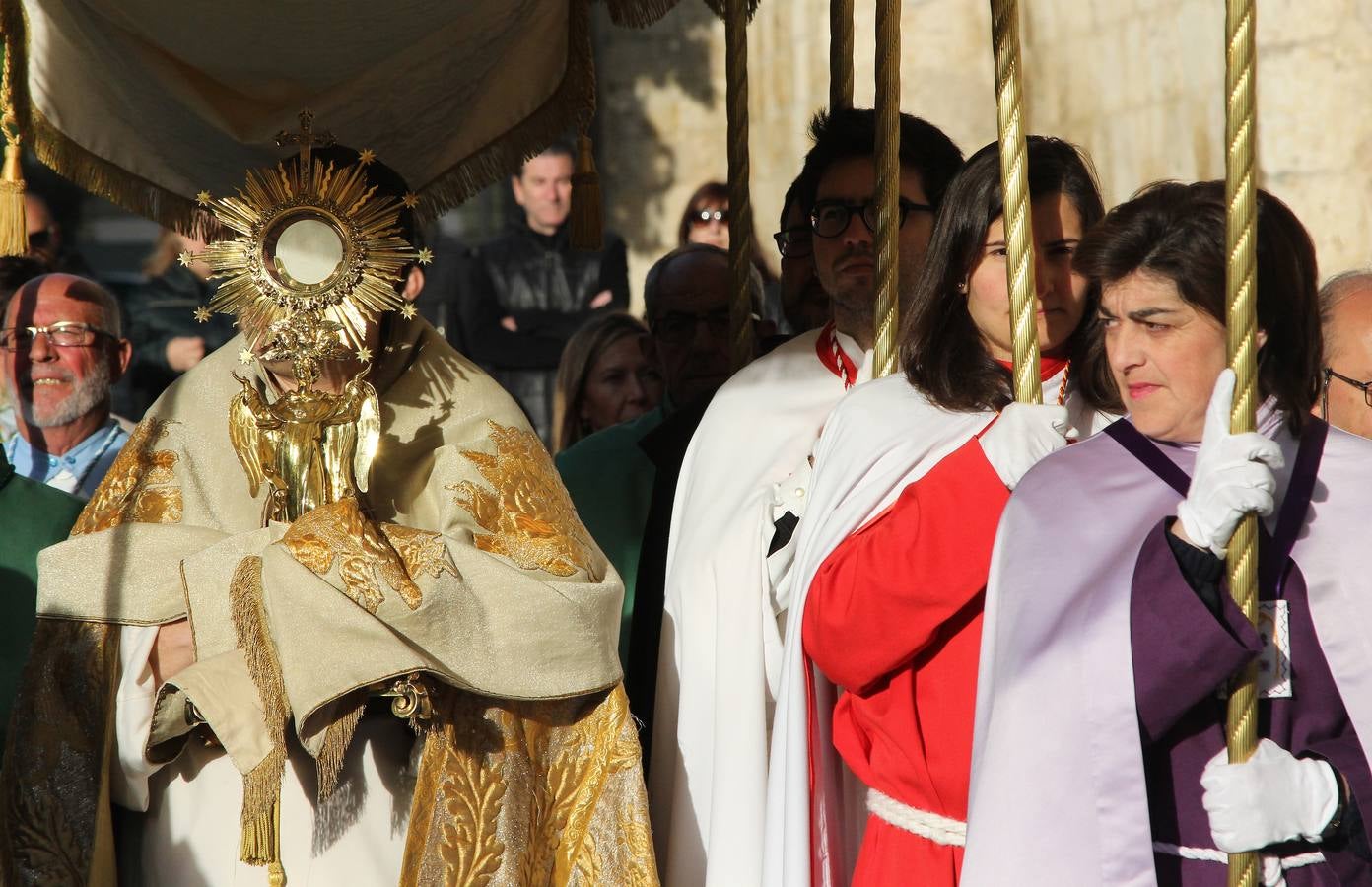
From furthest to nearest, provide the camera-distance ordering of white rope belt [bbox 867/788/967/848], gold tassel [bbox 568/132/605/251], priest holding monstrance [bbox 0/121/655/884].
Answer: gold tassel [bbox 568/132/605/251] → priest holding monstrance [bbox 0/121/655/884] → white rope belt [bbox 867/788/967/848]

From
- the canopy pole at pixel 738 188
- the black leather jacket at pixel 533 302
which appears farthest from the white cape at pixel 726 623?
the black leather jacket at pixel 533 302

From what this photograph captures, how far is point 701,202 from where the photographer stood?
308 inches

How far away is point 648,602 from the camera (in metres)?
4.32

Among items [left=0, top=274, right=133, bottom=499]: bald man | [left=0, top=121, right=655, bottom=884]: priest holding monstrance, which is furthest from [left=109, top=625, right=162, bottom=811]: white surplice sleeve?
[left=0, top=274, right=133, bottom=499]: bald man

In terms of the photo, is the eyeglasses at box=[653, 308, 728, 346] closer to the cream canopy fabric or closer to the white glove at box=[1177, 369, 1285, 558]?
the cream canopy fabric

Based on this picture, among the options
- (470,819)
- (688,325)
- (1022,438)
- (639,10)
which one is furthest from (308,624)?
(639,10)

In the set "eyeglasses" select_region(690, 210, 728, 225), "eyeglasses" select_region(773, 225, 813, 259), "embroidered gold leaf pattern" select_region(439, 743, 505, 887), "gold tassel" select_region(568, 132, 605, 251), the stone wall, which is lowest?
"embroidered gold leaf pattern" select_region(439, 743, 505, 887)

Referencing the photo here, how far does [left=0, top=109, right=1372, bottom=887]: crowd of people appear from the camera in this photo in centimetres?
267

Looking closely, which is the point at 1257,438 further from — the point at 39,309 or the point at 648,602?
the point at 39,309

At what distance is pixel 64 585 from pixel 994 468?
178 cm

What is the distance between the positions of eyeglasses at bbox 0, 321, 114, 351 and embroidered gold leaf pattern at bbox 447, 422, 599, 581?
166 centimetres

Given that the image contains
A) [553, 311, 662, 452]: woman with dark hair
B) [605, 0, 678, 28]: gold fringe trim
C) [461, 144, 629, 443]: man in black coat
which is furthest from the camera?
[461, 144, 629, 443]: man in black coat

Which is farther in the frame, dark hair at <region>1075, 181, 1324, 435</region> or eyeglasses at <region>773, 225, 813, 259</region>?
eyeglasses at <region>773, 225, 813, 259</region>

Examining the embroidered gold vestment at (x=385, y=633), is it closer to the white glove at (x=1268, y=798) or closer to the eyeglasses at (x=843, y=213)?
the eyeglasses at (x=843, y=213)
